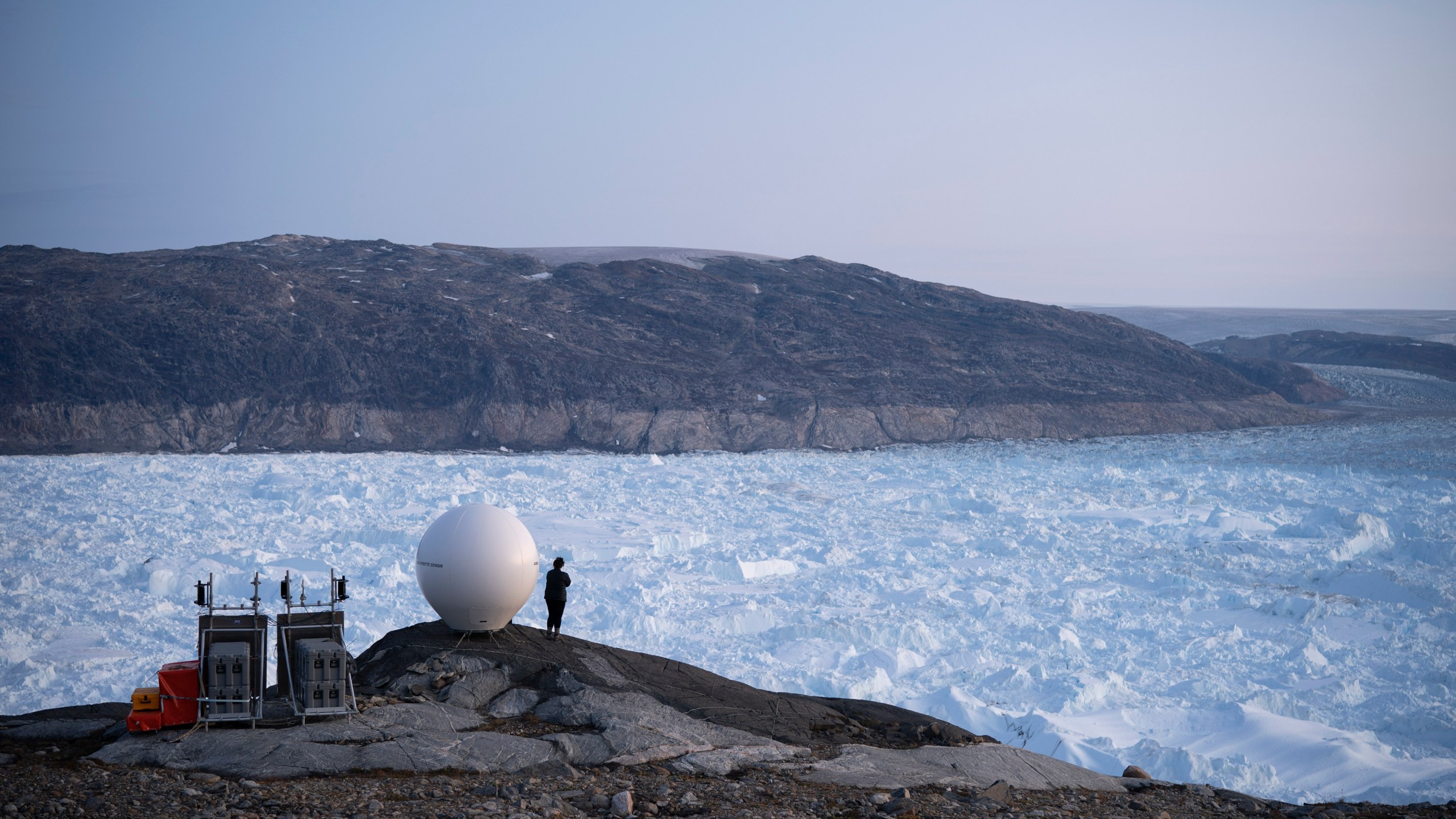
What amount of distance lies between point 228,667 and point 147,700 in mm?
612

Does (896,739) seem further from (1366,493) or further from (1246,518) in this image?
(1366,493)

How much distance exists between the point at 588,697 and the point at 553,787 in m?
2.03

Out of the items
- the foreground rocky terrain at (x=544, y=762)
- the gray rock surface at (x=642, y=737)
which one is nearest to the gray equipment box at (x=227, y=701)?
the foreground rocky terrain at (x=544, y=762)

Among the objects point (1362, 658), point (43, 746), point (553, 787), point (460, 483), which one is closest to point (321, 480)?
point (460, 483)

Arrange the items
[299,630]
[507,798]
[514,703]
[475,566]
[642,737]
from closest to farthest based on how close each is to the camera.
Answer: [507,798]
[642,737]
[299,630]
[514,703]
[475,566]

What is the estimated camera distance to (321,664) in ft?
26.5

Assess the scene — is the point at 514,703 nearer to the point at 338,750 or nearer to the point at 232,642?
the point at 338,750

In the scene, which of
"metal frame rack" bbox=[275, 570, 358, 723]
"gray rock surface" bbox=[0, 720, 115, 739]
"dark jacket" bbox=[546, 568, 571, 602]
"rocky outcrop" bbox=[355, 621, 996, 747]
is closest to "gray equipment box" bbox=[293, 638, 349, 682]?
"metal frame rack" bbox=[275, 570, 358, 723]

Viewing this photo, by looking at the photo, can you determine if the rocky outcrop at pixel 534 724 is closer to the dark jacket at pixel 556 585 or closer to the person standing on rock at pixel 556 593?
the person standing on rock at pixel 556 593

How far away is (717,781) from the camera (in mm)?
7598

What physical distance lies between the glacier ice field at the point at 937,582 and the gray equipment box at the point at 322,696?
20.2 ft

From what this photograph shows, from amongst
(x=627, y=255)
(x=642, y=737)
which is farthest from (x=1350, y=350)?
(x=642, y=737)

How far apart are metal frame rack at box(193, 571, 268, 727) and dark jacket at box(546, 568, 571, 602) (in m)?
3.21

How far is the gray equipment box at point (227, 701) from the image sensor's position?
7.84m
